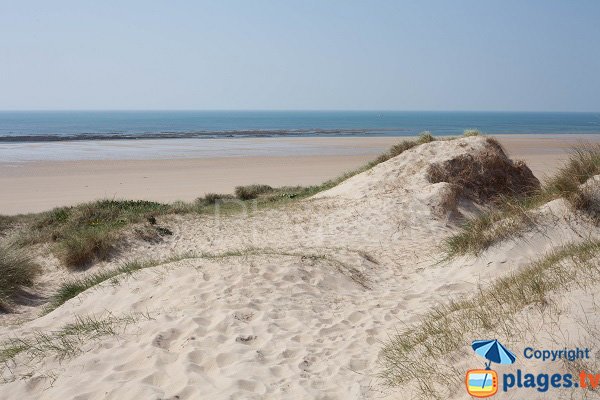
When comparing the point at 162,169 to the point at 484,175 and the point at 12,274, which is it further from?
the point at 12,274

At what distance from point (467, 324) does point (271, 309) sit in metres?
2.37

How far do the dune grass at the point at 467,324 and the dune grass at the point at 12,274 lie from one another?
6.55 metres

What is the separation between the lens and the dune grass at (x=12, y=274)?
8.79 metres

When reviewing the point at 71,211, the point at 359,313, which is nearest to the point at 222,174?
the point at 71,211

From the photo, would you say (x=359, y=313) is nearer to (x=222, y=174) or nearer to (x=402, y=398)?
(x=402, y=398)

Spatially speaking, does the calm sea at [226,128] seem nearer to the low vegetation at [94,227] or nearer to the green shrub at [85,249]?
the low vegetation at [94,227]

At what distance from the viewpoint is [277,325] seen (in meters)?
5.78

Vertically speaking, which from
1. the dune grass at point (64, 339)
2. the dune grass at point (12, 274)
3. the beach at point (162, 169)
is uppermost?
the dune grass at point (64, 339)

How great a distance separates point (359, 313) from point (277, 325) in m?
0.96

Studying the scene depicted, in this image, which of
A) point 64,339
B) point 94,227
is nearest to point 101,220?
point 94,227

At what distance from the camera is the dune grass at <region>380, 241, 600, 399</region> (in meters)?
4.08

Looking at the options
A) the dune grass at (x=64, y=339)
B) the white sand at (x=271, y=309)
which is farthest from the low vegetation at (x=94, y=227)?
the dune grass at (x=64, y=339)

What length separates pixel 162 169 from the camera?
90.8 feet

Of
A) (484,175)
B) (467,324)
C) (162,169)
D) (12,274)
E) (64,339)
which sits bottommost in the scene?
(162,169)
